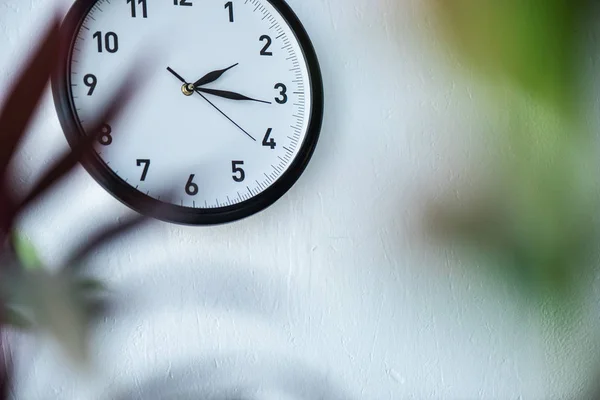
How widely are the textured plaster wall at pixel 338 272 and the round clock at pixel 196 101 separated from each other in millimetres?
40

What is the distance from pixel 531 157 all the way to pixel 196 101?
691 mm

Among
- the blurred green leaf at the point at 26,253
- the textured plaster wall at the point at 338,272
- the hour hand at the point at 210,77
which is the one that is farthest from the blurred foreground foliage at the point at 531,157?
the blurred green leaf at the point at 26,253

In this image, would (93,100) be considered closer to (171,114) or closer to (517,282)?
(171,114)

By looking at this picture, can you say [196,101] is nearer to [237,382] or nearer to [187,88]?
[187,88]

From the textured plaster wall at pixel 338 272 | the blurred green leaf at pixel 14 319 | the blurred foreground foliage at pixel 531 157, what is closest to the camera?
the blurred green leaf at pixel 14 319

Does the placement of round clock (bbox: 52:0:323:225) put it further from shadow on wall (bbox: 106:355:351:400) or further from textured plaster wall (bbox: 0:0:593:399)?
shadow on wall (bbox: 106:355:351:400)

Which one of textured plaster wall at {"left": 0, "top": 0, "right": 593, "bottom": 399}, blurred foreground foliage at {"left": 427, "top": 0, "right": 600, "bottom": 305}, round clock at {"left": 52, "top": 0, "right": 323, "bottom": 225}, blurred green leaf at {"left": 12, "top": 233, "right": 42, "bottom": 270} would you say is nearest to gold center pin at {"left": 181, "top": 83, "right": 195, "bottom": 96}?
round clock at {"left": 52, "top": 0, "right": 323, "bottom": 225}

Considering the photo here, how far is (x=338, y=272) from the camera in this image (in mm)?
1280

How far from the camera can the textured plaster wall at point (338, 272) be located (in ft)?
3.77

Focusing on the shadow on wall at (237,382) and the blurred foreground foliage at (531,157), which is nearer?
the shadow on wall at (237,382)

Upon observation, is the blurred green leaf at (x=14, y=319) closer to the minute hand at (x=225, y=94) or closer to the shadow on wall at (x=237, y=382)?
the shadow on wall at (x=237, y=382)

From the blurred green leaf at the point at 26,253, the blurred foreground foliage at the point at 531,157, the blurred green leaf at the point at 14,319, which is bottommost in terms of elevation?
the blurred green leaf at the point at 14,319

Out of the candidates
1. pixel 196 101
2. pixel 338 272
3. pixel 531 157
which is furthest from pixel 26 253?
pixel 531 157

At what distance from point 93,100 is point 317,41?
1.42 ft
